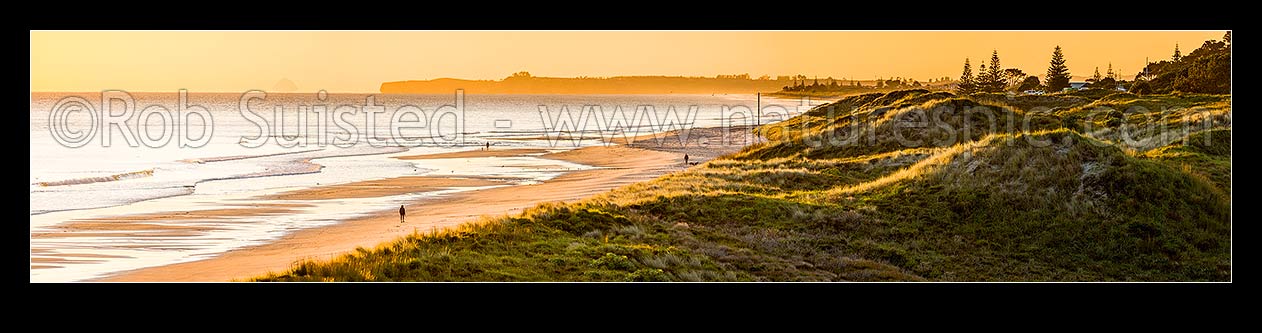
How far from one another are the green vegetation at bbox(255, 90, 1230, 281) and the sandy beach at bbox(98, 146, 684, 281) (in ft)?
11.3

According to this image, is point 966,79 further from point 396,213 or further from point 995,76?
point 396,213

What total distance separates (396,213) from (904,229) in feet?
47.0

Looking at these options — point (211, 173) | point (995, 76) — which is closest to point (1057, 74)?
point (995, 76)

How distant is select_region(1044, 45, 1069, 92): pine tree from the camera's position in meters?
105

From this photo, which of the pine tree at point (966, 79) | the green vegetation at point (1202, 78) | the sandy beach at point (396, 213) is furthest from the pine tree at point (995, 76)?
the sandy beach at point (396, 213)

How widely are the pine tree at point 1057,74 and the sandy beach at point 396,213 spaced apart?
220 ft

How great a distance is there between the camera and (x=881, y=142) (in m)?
38.4

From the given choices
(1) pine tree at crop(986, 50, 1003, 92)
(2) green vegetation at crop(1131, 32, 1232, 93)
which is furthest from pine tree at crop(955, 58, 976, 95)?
(2) green vegetation at crop(1131, 32, 1232, 93)

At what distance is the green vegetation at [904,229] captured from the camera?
15.9 meters

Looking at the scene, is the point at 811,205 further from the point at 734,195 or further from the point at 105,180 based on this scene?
the point at 105,180

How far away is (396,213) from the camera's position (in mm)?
27859

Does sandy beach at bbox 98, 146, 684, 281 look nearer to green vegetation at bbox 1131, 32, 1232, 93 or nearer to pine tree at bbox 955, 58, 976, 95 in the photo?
green vegetation at bbox 1131, 32, 1232, 93

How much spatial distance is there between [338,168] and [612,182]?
588 inches

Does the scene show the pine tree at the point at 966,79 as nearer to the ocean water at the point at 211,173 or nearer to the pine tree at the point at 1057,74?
the pine tree at the point at 1057,74
